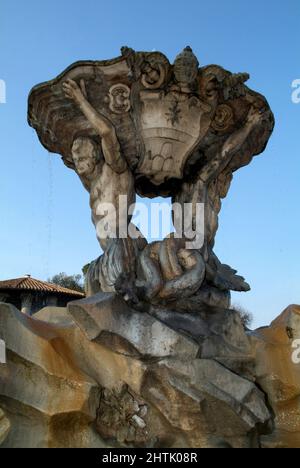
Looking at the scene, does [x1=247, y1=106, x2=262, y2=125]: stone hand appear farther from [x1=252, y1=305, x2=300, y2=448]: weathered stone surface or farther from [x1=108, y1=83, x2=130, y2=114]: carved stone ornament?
[x1=252, y1=305, x2=300, y2=448]: weathered stone surface

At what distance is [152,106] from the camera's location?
5176 millimetres

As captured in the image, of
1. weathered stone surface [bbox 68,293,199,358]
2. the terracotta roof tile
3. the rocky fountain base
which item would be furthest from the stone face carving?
the terracotta roof tile

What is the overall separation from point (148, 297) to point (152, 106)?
79.5 inches

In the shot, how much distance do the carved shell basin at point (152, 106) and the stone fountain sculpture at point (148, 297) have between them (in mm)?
12

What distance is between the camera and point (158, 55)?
4.97 metres

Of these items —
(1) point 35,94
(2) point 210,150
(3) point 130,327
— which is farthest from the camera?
(2) point 210,150

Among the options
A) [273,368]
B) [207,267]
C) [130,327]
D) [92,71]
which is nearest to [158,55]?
[92,71]

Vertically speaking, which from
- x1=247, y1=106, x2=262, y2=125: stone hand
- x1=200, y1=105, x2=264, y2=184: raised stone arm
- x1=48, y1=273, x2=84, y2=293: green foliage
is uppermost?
x1=247, y1=106, x2=262, y2=125: stone hand

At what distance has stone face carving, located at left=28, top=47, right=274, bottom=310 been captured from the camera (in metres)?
4.72

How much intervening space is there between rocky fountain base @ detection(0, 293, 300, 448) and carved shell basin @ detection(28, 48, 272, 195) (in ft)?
6.15

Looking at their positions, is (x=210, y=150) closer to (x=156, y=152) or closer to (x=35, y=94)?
(x=156, y=152)

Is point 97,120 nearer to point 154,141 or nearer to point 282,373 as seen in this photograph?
point 154,141

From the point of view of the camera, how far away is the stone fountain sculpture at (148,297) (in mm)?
3779

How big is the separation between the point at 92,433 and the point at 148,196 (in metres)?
3.05
